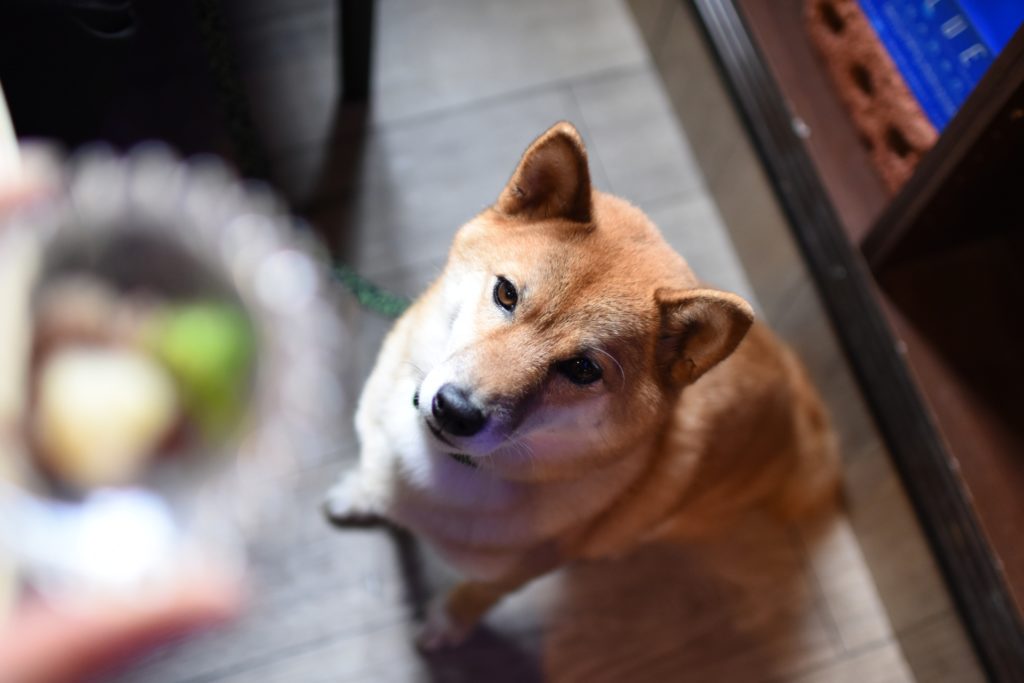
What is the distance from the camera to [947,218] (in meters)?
1.45

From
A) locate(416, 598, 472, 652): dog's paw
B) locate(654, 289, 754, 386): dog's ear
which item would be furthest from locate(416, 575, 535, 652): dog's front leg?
locate(654, 289, 754, 386): dog's ear

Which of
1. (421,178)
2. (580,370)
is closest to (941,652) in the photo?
(580,370)

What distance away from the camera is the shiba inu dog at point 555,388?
1007 mm

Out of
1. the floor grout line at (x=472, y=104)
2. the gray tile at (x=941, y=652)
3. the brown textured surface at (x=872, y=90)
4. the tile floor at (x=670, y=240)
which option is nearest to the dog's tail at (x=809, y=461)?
the tile floor at (x=670, y=240)

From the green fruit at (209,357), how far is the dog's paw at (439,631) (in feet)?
3.30

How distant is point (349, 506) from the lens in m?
1.52

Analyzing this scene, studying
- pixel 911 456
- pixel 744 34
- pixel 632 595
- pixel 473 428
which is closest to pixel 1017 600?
pixel 911 456

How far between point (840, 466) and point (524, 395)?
1.00 meters

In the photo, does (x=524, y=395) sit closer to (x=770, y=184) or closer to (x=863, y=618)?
(x=770, y=184)

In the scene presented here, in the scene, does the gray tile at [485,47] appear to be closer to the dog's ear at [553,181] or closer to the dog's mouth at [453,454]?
the dog's ear at [553,181]

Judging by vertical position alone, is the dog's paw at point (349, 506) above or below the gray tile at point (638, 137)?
below

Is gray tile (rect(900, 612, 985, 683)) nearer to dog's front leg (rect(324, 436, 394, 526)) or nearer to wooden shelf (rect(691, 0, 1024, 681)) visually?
wooden shelf (rect(691, 0, 1024, 681))

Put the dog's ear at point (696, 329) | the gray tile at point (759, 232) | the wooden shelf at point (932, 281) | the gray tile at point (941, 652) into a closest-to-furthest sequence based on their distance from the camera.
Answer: the dog's ear at point (696, 329) → the wooden shelf at point (932, 281) → the gray tile at point (941, 652) → the gray tile at point (759, 232)

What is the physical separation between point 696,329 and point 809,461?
2.39ft
